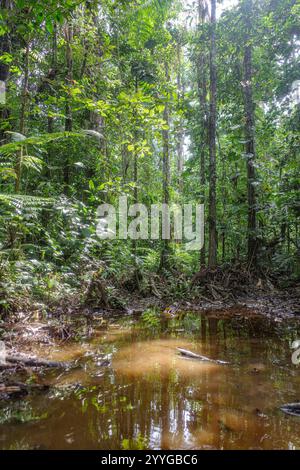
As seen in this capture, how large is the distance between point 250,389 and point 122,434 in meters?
1.33

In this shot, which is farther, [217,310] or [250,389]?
[217,310]

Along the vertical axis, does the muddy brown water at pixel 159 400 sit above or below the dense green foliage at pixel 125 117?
below

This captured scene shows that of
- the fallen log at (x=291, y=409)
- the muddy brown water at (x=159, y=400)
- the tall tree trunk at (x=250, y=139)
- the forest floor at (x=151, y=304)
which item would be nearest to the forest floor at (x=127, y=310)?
the forest floor at (x=151, y=304)

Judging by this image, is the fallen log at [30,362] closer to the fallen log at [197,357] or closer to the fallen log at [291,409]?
the fallen log at [197,357]

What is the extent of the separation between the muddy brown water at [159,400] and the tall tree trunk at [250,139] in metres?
4.92

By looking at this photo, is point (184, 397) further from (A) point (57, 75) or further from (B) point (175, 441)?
(A) point (57, 75)

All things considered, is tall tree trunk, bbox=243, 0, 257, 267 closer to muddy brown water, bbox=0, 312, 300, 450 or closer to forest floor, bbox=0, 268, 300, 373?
forest floor, bbox=0, 268, 300, 373

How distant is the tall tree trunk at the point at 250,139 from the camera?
9.03 m

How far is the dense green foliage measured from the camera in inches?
257

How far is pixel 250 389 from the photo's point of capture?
9.43ft
